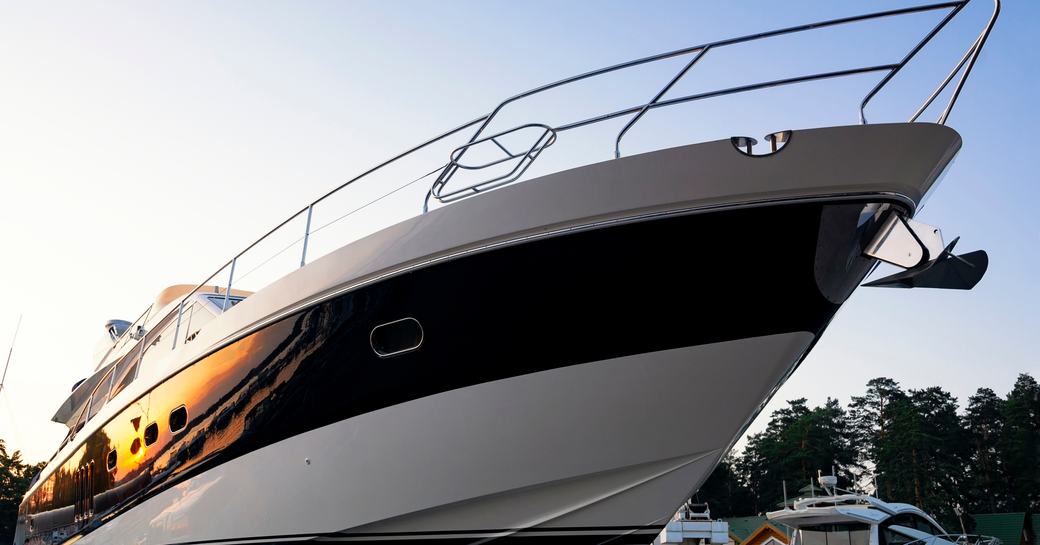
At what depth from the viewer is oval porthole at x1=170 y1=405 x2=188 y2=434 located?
5.37 meters

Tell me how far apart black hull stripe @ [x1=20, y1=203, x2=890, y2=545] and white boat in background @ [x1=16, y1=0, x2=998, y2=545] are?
12 millimetres

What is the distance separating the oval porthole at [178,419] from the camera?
5.37 meters

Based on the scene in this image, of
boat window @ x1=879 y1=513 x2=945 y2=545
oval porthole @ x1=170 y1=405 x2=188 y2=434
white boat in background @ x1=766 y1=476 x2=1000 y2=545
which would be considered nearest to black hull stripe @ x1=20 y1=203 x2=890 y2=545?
oval porthole @ x1=170 y1=405 x2=188 y2=434

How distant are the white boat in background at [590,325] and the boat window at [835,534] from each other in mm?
10332

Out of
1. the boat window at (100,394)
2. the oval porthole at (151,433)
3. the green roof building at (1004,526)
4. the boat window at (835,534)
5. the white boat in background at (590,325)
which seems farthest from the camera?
the green roof building at (1004,526)

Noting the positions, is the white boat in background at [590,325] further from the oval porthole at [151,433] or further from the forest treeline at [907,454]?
the forest treeline at [907,454]

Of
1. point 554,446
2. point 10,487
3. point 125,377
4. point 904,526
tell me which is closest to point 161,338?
point 125,377

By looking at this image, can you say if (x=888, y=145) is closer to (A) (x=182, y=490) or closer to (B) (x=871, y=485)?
(A) (x=182, y=490)

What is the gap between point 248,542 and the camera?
4621 mm

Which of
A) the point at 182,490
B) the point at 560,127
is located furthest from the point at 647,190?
the point at 182,490

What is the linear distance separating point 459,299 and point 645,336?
105cm

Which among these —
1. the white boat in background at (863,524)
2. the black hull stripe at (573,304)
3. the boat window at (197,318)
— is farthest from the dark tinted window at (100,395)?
the white boat in background at (863,524)

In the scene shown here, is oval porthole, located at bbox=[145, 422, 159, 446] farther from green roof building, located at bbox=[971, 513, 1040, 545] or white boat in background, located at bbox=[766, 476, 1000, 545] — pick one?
green roof building, located at bbox=[971, 513, 1040, 545]

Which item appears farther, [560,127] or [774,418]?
[774,418]
